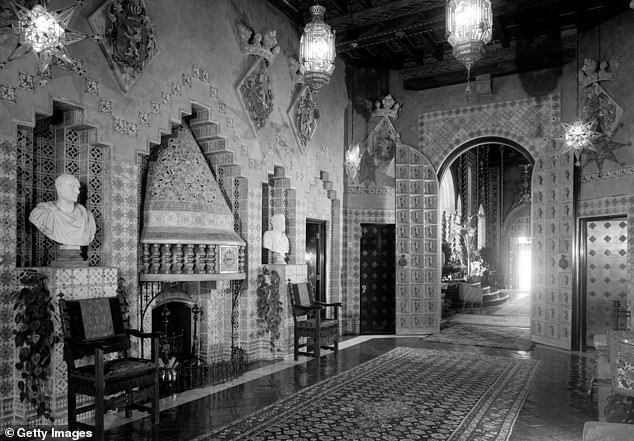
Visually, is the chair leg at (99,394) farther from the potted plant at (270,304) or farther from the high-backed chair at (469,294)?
the high-backed chair at (469,294)

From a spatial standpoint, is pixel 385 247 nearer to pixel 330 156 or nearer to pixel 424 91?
pixel 330 156

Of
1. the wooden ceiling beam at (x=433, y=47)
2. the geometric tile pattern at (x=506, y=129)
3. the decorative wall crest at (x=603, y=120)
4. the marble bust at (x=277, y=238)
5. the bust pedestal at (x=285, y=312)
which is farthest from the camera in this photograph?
the wooden ceiling beam at (x=433, y=47)

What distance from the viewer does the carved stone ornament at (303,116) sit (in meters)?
8.80

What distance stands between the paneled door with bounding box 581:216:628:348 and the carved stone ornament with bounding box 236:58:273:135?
583 cm

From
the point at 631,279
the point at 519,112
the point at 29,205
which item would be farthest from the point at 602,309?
the point at 29,205

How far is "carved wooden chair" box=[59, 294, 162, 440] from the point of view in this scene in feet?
14.4

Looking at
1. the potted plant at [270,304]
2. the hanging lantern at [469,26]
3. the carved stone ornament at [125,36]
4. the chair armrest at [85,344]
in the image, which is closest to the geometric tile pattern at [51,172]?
the carved stone ornament at [125,36]

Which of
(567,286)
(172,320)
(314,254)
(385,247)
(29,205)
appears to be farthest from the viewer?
(385,247)

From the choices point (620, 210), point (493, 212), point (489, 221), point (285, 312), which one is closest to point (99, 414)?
point (285, 312)

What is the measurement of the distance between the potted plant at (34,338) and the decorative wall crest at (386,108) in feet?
25.8

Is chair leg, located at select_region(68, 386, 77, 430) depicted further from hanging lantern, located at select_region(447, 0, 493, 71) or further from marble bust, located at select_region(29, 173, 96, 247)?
hanging lantern, located at select_region(447, 0, 493, 71)

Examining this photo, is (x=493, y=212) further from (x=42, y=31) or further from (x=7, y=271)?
(x=42, y=31)

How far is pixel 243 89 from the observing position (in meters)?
7.54

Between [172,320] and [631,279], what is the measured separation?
6.87m
